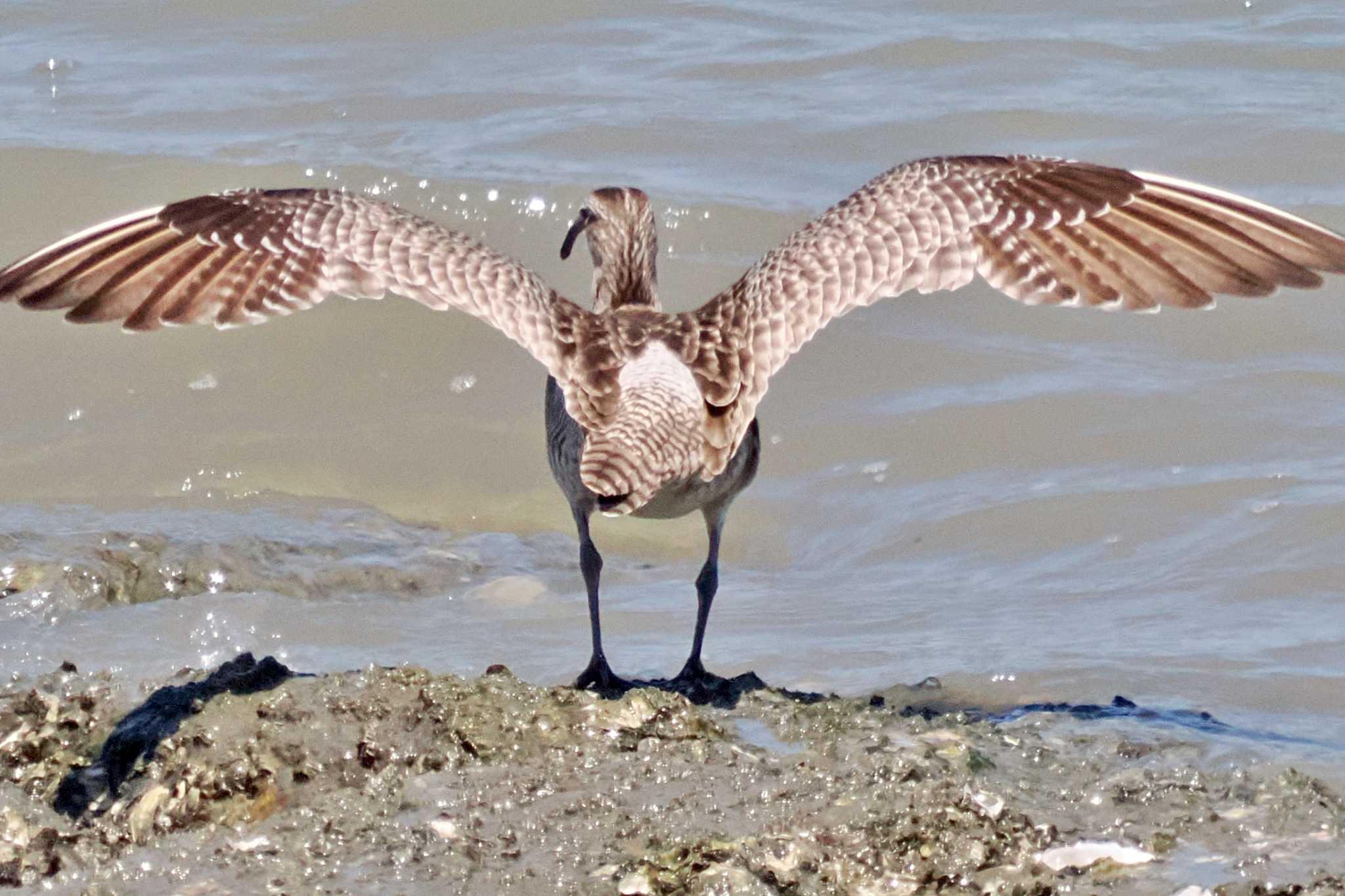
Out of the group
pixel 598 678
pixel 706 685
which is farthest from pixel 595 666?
pixel 706 685

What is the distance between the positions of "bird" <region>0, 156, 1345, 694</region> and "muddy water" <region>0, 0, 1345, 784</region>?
1.30 meters

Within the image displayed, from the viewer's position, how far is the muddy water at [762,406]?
25.2ft

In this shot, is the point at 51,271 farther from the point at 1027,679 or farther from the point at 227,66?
the point at 227,66

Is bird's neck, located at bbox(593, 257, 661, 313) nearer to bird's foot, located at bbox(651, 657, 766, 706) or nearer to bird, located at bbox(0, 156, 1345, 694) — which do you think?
bird, located at bbox(0, 156, 1345, 694)

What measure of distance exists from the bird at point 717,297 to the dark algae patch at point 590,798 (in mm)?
971

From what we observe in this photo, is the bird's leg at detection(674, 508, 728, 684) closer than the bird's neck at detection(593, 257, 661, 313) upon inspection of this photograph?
Yes

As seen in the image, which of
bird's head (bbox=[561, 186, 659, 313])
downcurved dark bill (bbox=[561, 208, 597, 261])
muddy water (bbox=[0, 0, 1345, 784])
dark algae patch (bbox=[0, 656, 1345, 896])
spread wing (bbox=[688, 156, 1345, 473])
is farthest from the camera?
muddy water (bbox=[0, 0, 1345, 784])

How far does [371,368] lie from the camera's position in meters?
11.8

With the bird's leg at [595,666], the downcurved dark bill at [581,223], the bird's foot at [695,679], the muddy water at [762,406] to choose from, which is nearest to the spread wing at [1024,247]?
the bird's leg at [595,666]

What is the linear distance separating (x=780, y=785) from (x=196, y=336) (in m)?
8.00

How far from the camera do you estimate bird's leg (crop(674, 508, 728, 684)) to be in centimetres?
642

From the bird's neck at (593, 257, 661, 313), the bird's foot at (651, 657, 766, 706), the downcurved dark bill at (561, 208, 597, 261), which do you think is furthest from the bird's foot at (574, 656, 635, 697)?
the downcurved dark bill at (561, 208, 597, 261)

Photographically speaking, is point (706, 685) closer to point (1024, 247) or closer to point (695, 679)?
point (695, 679)

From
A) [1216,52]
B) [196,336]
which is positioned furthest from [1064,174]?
[1216,52]
